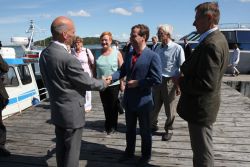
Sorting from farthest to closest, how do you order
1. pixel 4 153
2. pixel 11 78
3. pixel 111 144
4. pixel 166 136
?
pixel 11 78 → pixel 166 136 → pixel 111 144 → pixel 4 153

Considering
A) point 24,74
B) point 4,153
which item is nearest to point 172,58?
point 4,153

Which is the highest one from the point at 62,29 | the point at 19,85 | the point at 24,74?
the point at 62,29

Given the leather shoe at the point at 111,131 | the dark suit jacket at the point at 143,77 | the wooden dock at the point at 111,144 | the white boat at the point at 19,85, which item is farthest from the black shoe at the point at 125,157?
the white boat at the point at 19,85

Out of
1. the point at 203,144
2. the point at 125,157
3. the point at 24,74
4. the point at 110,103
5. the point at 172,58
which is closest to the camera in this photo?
the point at 203,144

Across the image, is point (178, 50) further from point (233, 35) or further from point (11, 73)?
point (233, 35)

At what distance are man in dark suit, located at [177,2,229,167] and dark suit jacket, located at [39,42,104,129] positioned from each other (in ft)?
3.22

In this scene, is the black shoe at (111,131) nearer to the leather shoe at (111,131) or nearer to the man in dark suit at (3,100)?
the leather shoe at (111,131)

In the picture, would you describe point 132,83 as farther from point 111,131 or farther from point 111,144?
point 111,131

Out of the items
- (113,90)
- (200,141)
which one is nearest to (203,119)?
(200,141)

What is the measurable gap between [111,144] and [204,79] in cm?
251

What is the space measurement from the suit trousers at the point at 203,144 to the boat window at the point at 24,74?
6721 millimetres

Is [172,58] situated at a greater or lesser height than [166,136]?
greater

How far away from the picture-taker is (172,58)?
15.2 feet

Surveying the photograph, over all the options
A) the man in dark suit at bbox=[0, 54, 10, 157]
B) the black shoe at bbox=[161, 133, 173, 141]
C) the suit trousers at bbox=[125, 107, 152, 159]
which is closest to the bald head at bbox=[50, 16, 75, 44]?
the suit trousers at bbox=[125, 107, 152, 159]
